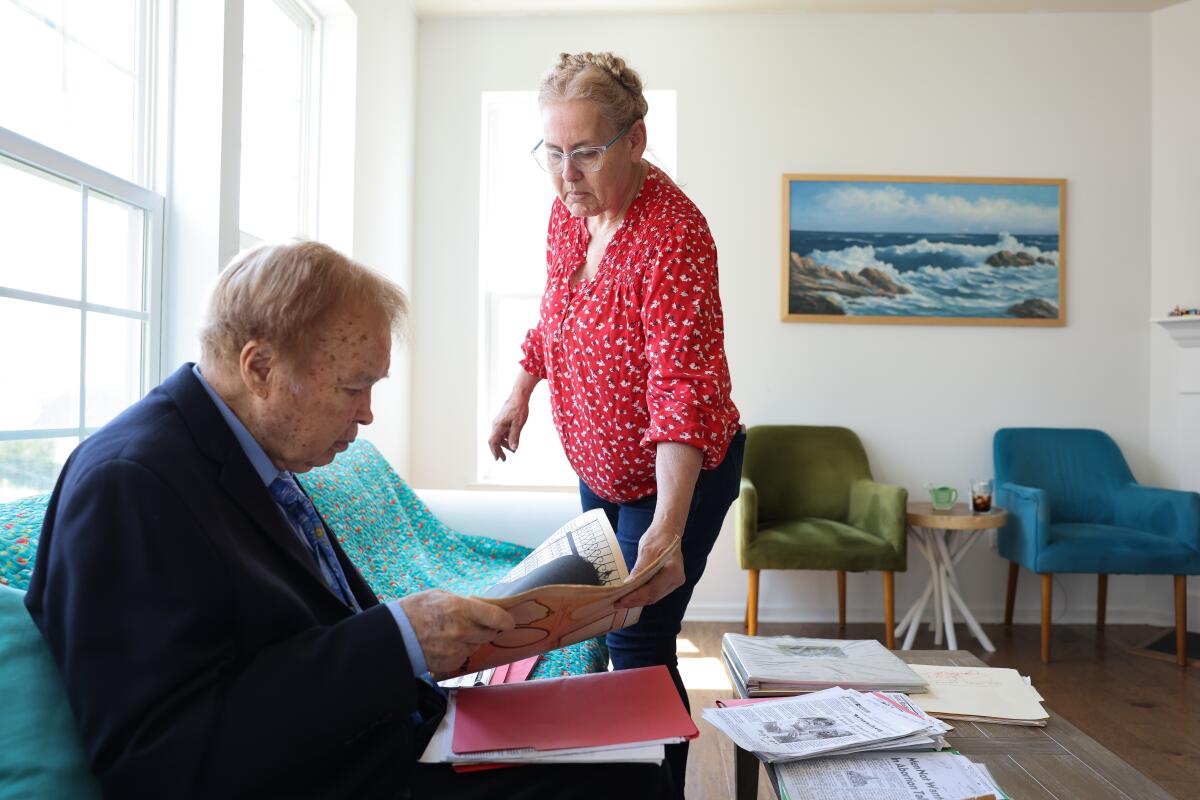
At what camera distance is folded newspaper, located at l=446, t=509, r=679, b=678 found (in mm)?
1030

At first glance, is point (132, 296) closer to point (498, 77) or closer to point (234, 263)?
point (234, 263)

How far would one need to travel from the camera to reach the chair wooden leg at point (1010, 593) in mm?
4156

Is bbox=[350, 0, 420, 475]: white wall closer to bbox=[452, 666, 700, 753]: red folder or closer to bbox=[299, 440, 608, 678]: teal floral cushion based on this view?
bbox=[299, 440, 608, 678]: teal floral cushion

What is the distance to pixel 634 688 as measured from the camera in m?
1.14

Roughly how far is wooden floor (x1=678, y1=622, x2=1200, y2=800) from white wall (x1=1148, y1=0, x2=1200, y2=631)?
744mm

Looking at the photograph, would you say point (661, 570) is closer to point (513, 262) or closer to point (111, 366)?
point (111, 366)

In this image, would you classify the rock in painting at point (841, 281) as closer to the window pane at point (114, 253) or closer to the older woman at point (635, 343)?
the older woman at point (635, 343)

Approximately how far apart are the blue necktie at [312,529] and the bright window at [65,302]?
3.39ft

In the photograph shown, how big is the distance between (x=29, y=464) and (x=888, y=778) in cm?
177

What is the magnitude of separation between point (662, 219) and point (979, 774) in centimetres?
94

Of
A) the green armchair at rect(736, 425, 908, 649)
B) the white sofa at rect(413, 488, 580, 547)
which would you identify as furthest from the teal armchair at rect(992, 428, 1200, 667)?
the white sofa at rect(413, 488, 580, 547)

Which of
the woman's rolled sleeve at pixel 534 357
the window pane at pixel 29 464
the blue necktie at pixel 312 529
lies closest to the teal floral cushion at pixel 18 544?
the blue necktie at pixel 312 529

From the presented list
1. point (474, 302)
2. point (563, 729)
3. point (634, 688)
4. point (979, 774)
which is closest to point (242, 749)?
point (563, 729)

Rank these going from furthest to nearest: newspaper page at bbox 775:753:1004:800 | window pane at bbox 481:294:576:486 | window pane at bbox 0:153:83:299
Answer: window pane at bbox 481:294:576:486, window pane at bbox 0:153:83:299, newspaper page at bbox 775:753:1004:800
